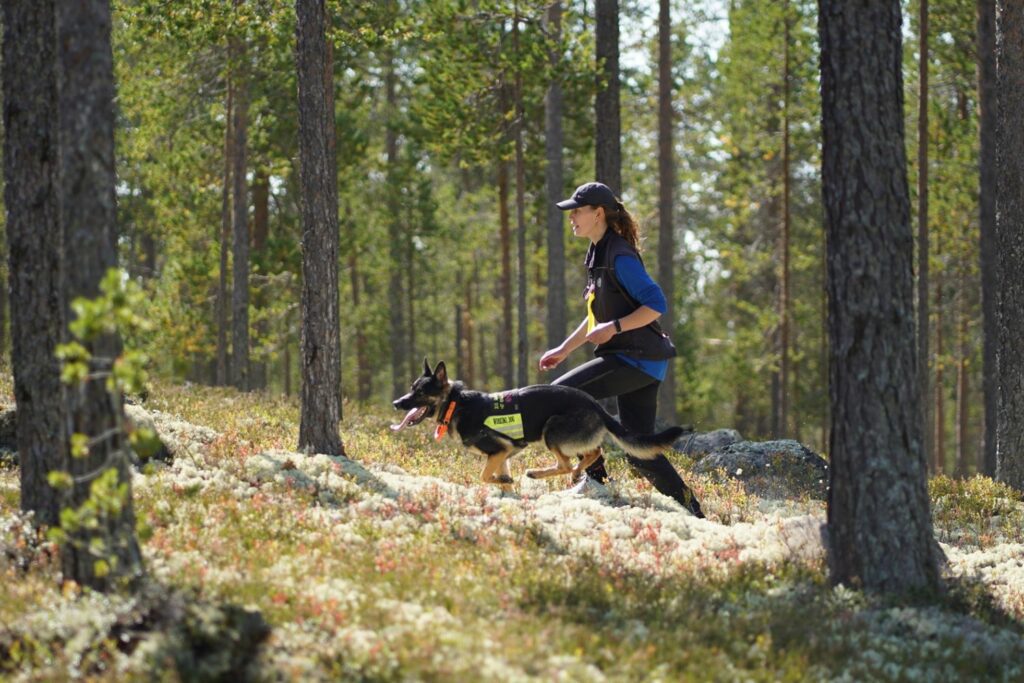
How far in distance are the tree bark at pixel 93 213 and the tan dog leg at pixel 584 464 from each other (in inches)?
208

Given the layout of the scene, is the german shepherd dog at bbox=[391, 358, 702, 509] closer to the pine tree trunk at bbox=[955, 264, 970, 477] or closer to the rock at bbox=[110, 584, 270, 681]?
the rock at bbox=[110, 584, 270, 681]

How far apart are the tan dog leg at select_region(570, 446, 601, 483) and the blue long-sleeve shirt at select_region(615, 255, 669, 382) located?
1207mm

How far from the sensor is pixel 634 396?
33.5ft

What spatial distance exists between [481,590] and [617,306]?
12.6ft

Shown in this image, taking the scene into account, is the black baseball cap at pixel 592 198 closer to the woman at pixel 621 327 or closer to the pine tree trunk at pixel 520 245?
the woman at pixel 621 327

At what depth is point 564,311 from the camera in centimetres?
2145

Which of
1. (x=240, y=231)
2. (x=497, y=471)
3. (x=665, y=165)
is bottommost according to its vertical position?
A: (x=497, y=471)

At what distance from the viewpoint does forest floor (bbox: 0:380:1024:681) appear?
5.82 metres

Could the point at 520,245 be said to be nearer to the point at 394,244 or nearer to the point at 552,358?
the point at 552,358

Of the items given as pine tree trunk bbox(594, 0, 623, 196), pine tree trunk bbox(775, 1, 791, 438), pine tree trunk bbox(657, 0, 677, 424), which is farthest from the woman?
pine tree trunk bbox(775, 1, 791, 438)

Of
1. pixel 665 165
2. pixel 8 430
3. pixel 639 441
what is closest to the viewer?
pixel 639 441

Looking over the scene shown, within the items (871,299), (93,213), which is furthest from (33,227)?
(871,299)

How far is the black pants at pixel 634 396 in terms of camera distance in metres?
10.0

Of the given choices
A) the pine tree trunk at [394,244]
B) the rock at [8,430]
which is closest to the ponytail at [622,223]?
the rock at [8,430]
